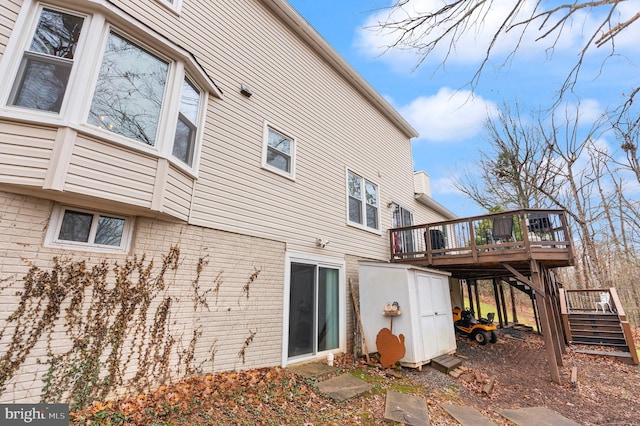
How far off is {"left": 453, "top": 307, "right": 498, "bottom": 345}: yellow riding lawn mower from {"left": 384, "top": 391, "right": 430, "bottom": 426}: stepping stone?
19.8ft

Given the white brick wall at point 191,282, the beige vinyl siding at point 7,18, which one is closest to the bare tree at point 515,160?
the white brick wall at point 191,282

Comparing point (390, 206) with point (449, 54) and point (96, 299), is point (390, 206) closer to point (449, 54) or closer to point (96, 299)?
point (449, 54)

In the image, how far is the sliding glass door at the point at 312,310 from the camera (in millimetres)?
6246

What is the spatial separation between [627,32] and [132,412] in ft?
22.7

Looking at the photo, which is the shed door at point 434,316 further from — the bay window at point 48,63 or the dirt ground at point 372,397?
the bay window at point 48,63

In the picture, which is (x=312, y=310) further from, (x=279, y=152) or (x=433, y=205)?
(x=433, y=205)

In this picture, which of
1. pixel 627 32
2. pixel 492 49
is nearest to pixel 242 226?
pixel 492 49

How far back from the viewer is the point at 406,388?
544cm

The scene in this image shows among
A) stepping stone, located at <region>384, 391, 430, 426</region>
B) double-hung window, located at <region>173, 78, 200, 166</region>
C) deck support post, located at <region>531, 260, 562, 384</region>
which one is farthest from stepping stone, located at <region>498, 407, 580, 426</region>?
double-hung window, located at <region>173, 78, 200, 166</region>

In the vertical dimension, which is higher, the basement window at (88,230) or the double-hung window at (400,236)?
the double-hung window at (400,236)

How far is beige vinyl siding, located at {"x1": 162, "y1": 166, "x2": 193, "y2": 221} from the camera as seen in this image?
4.31 metres

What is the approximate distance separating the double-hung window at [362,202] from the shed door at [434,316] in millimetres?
2522

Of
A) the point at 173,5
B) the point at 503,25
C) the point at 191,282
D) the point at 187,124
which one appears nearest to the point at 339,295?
the point at 191,282

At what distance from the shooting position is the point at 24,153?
131 inches
